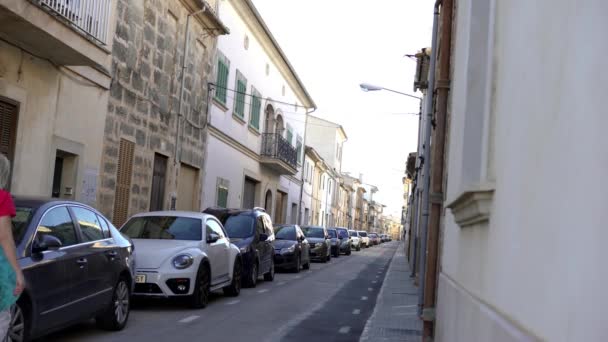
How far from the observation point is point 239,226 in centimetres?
1630

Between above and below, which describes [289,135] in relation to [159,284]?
above

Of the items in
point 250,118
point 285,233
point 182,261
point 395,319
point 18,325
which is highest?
point 250,118

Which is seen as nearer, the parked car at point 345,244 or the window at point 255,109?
the window at point 255,109

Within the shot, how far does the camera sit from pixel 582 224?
2.24 metres

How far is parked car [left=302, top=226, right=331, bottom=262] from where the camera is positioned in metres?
28.8

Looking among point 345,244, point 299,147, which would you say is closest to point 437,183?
point 345,244

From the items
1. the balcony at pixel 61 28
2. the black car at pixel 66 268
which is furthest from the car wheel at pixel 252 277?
the black car at pixel 66 268

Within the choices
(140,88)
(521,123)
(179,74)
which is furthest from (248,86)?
(521,123)

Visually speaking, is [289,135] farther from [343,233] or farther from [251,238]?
[251,238]

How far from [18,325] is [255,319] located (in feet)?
15.9

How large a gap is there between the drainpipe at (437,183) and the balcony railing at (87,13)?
20.8ft

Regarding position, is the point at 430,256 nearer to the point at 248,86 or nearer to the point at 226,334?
the point at 226,334

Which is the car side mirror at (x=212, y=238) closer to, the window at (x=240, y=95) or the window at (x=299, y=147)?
the window at (x=240, y=95)

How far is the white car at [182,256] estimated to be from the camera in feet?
35.2
